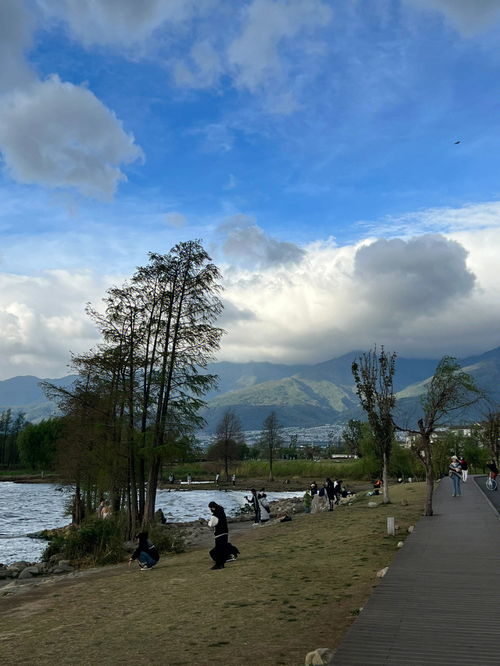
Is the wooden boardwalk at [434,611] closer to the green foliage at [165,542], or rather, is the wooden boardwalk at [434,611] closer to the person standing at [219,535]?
the person standing at [219,535]

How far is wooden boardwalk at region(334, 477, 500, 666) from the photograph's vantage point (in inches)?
302

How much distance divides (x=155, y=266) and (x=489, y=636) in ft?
86.9

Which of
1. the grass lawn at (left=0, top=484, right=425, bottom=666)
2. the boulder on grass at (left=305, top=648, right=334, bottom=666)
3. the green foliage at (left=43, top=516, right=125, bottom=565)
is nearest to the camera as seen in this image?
the boulder on grass at (left=305, top=648, right=334, bottom=666)

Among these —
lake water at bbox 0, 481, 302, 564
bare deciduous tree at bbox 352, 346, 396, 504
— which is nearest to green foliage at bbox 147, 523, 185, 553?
lake water at bbox 0, 481, 302, 564

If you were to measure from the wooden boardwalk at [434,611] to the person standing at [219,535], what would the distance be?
505cm

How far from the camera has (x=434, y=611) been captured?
9883mm

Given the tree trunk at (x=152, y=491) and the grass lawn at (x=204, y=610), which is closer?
the grass lawn at (x=204, y=610)

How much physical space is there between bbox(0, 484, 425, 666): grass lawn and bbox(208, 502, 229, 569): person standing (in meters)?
0.57

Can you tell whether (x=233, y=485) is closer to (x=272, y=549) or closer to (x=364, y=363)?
(x=364, y=363)

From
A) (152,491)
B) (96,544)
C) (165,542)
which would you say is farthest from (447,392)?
(96,544)

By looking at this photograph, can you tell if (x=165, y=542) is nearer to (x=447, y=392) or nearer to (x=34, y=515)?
(x=447, y=392)

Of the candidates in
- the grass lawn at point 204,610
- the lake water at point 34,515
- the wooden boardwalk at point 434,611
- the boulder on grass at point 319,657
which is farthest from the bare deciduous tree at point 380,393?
the boulder on grass at point 319,657

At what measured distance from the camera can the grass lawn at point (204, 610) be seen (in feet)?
30.6

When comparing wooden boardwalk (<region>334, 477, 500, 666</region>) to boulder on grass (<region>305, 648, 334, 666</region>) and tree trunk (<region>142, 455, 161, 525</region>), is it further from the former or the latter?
tree trunk (<region>142, 455, 161, 525</region>)
